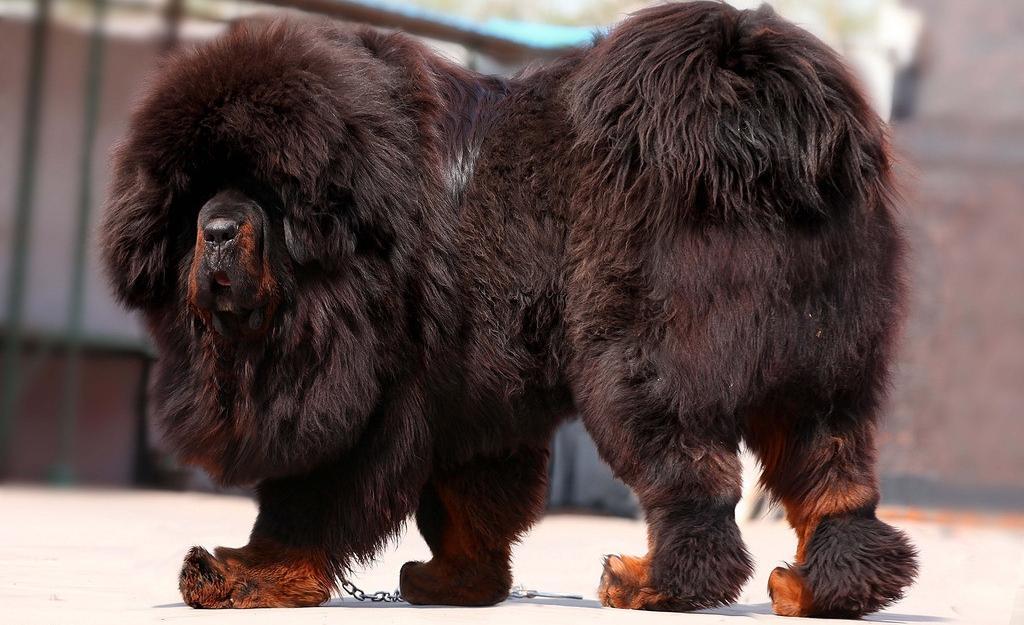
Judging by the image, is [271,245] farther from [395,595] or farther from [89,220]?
[89,220]

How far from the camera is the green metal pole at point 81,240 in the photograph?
36.0 ft

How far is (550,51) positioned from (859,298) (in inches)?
257

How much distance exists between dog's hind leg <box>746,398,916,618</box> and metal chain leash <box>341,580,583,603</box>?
1097mm

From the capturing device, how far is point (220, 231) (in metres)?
3.71

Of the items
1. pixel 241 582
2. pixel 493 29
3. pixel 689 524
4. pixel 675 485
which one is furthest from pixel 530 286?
pixel 493 29

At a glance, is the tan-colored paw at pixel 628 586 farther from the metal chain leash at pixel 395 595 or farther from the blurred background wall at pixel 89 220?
the blurred background wall at pixel 89 220

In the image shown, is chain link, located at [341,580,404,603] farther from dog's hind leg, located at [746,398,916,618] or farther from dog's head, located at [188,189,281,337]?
dog's hind leg, located at [746,398,916,618]

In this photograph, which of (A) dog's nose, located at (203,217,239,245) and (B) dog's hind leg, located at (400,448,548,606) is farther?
(B) dog's hind leg, located at (400,448,548,606)

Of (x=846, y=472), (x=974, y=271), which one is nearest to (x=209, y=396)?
(x=846, y=472)

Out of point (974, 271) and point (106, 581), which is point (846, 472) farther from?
point (106, 581)

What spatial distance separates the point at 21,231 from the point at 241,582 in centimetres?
805

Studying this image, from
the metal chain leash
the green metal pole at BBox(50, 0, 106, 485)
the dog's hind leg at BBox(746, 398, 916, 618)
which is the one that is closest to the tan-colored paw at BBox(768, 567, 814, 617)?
the dog's hind leg at BBox(746, 398, 916, 618)

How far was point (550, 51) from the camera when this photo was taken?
32.3 ft

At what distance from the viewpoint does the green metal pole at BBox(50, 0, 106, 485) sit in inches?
432
